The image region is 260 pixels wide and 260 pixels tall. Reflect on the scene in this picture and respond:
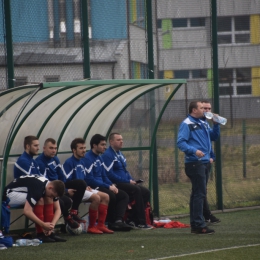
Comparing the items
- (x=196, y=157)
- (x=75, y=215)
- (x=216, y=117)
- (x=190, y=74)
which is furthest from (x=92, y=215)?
(x=190, y=74)

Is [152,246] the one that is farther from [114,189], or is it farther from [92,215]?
[114,189]

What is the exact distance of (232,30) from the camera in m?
13.0

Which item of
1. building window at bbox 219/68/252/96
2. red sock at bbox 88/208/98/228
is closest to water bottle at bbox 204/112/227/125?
red sock at bbox 88/208/98/228

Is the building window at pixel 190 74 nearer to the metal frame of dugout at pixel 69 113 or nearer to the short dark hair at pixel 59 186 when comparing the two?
the metal frame of dugout at pixel 69 113

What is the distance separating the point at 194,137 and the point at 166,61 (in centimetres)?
269

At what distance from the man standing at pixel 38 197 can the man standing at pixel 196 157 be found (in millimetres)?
1686

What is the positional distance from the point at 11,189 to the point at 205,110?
2.87m

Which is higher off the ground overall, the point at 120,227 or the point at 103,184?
the point at 103,184

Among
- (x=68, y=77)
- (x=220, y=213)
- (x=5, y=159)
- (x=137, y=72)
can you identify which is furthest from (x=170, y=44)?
(x=5, y=159)

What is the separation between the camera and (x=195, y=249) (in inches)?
335

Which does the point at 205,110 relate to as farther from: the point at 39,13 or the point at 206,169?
the point at 39,13

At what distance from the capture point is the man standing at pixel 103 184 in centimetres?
1054

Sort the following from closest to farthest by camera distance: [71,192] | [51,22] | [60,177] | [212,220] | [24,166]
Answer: [24,166] < [71,192] < [60,177] < [212,220] < [51,22]

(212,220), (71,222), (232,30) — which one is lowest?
(212,220)
